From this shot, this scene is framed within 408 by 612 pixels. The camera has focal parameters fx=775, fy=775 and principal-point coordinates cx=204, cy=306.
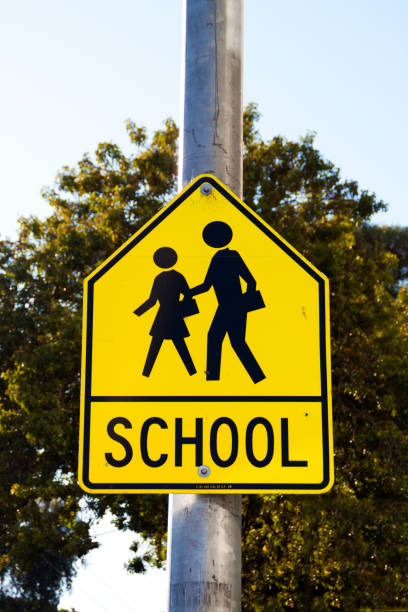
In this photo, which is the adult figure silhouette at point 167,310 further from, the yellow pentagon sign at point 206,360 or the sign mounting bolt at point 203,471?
the sign mounting bolt at point 203,471

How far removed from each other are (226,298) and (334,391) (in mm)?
13681

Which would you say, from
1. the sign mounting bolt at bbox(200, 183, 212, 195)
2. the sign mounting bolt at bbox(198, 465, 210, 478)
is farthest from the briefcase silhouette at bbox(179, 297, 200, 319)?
the sign mounting bolt at bbox(198, 465, 210, 478)

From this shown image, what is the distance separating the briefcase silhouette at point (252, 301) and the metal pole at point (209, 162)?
1.32 feet

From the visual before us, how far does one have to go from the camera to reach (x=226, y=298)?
2561 mm

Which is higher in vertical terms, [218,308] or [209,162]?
[209,162]

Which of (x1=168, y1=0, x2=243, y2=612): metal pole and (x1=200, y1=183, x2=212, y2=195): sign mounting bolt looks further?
(x1=200, y1=183, x2=212, y2=195): sign mounting bolt

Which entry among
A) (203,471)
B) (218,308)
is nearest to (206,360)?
(218,308)

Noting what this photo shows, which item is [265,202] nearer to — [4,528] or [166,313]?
[4,528]

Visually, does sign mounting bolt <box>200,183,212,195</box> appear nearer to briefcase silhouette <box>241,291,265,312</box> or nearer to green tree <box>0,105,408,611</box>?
briefcase silhouette <box>241,291,265,312</box>

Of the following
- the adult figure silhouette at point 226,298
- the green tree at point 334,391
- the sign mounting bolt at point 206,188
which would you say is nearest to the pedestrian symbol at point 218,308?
the adult figure silhouette at point 226,298

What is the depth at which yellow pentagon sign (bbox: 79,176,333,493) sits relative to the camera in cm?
239

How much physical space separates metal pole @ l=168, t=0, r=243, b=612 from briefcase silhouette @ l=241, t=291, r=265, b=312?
0.40 meters

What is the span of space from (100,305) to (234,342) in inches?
18.2

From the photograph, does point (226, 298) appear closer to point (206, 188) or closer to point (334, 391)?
point (206, 188)
